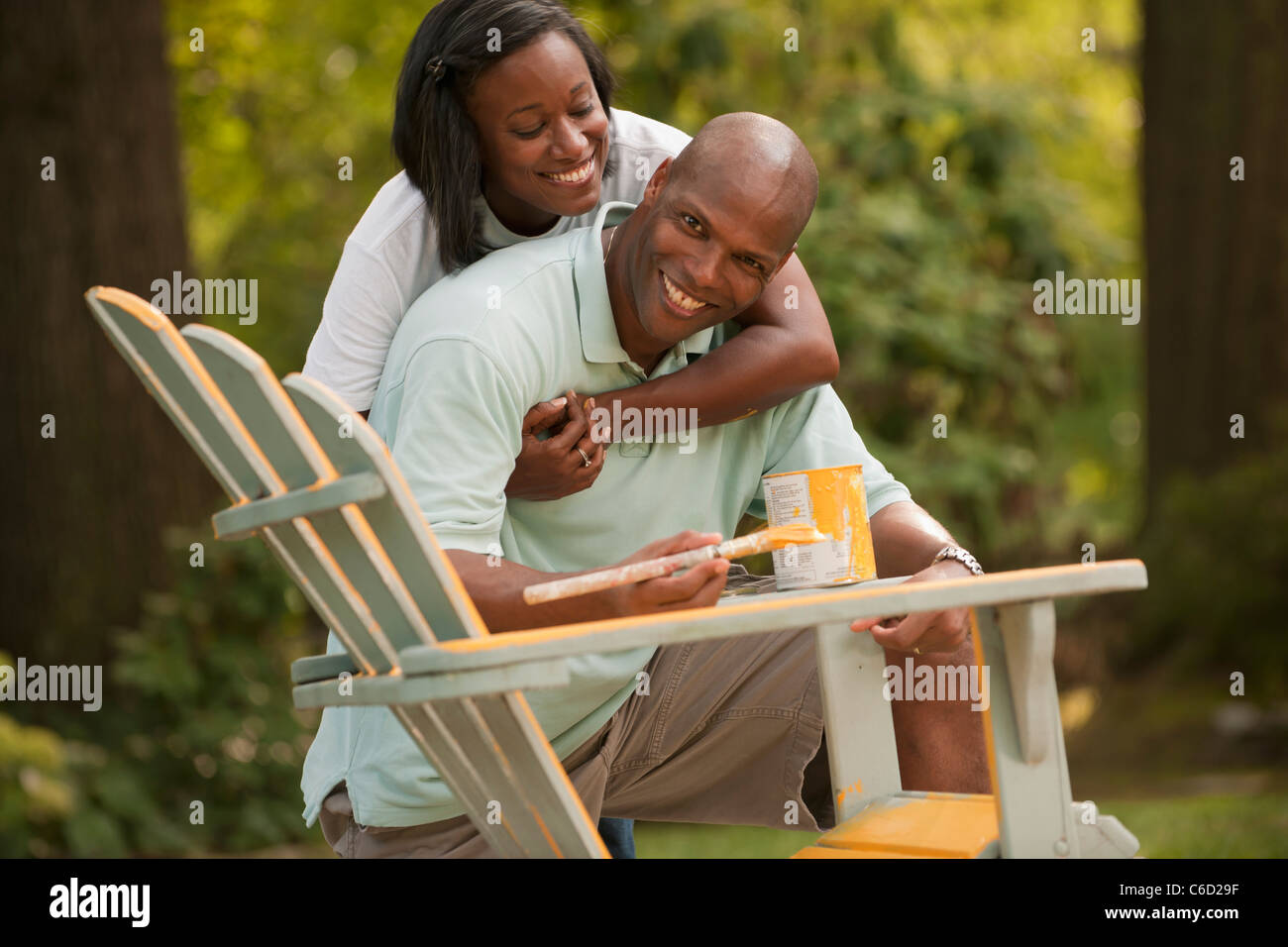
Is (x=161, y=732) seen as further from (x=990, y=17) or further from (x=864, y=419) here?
(x=990, y=17)

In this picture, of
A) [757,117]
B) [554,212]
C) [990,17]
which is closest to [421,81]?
[554,212]

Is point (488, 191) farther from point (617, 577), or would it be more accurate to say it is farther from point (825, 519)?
point (617, 577)

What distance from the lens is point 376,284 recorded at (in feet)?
9.87

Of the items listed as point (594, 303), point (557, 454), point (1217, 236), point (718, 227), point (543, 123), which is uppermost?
point (1217, 236)

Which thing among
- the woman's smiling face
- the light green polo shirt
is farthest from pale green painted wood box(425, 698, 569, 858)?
the woman's smiling face

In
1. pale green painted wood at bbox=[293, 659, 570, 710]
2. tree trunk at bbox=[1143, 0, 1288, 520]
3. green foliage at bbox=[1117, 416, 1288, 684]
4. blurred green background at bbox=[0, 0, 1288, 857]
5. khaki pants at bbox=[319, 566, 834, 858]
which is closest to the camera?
pale green painted wood at bbox=[293, 659, 570, 710]

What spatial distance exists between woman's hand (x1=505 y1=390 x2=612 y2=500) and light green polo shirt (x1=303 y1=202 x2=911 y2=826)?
40mm

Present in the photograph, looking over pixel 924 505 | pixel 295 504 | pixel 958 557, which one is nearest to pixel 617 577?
pixel 295 504

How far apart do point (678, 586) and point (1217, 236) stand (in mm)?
7296

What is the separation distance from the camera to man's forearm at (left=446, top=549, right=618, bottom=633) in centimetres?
233

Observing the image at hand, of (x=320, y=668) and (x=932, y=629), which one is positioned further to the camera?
(x=932, y=629)

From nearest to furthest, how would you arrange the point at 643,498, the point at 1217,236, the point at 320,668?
1. the point at 320,668
2. the point at 643,498
3. the point at 1217,236

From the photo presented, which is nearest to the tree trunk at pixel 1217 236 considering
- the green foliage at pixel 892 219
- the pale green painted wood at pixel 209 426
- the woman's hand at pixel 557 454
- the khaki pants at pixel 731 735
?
the green foliage at pixel 892 219

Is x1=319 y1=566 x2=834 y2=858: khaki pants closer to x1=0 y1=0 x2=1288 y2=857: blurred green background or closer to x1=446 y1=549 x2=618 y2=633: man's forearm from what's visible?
x1=446 y1=549 x2=618 y2=633: man's forearm
